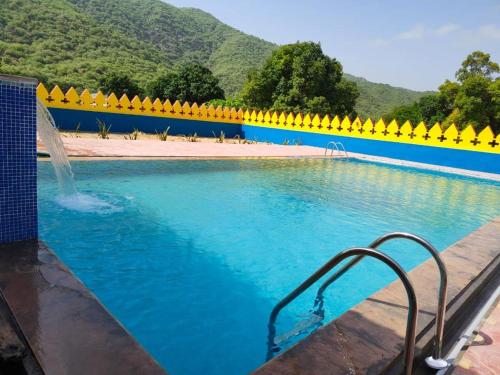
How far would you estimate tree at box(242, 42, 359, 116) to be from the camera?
96.3 ft

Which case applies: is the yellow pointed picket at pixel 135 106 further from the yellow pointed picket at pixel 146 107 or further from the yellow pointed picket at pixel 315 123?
the yellow pointed picket at pixel 315 123

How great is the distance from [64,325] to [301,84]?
29085mm

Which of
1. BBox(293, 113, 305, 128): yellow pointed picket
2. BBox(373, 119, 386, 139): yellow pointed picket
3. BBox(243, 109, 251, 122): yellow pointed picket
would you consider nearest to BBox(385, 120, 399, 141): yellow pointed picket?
BBox(373, 119, 386, 139): yellow pointed picket

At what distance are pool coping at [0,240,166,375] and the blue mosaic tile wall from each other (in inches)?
15.4

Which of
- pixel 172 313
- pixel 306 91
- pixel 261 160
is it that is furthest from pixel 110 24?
pixel 172 313

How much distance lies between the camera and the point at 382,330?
7.80 feet

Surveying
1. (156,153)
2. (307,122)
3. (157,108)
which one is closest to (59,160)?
(156,153)

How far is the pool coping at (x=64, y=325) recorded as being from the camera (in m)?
1.76

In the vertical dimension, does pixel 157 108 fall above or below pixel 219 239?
above

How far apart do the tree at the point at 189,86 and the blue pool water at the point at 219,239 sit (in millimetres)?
25167

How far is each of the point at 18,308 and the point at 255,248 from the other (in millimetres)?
3106

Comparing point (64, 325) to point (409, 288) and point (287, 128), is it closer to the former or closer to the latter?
point (409, 288)

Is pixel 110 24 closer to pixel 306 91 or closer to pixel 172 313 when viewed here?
pixel 306 91

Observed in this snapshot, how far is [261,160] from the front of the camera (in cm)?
1198
